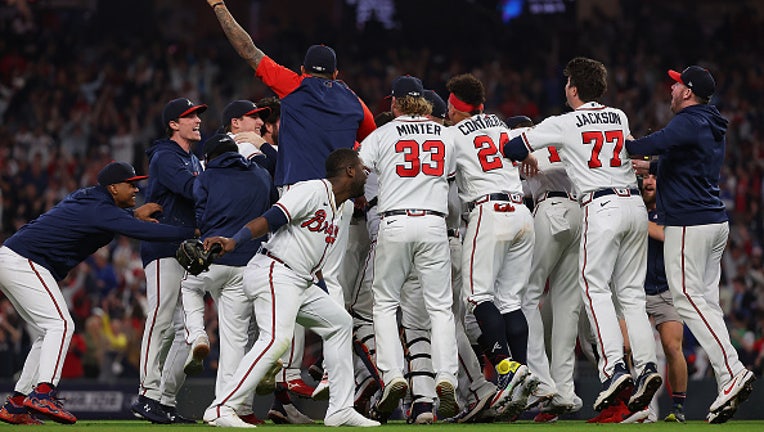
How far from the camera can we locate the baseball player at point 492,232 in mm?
9430

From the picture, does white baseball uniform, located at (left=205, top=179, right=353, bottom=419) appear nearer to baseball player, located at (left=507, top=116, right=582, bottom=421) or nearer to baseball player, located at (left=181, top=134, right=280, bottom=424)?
baseball player, located at (left=181, top=134, right=280, bottom=424)

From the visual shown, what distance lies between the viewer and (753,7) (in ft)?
82.5

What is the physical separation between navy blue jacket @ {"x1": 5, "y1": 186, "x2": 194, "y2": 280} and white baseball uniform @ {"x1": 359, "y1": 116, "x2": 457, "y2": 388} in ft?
5.45

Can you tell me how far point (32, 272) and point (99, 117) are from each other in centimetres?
1327

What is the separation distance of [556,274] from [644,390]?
159cm

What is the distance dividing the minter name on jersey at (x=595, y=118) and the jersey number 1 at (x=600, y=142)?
9cm

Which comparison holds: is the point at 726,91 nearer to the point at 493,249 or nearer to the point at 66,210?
the point at 493,249

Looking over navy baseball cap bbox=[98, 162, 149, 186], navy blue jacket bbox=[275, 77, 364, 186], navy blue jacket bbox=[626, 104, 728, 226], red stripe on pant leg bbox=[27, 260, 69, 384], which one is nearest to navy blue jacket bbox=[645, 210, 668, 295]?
navy blue jacket bbox=[626, 104, 728, 226]

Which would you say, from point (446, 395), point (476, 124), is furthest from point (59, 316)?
point (476, 124)

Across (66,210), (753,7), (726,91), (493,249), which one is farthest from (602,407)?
(753,7)

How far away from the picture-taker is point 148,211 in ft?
32.5

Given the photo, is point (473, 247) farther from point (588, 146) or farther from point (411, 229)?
point (588, 146)

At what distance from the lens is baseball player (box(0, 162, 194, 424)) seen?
941 cm

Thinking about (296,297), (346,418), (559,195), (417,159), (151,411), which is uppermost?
(417,159)
